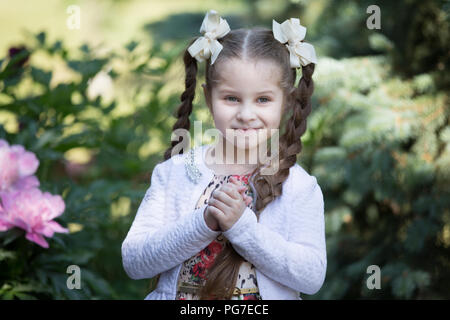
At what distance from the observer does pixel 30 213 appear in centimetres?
185

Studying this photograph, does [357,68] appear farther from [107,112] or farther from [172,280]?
[172,280]

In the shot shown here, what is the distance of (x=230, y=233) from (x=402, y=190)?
137 centimetres

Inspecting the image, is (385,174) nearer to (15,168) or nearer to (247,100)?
(247,100)

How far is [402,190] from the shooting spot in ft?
8.07

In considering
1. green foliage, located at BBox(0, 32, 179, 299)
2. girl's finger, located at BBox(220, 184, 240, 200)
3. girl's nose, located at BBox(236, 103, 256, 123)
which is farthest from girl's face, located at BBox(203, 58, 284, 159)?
green foliage, located at BBox(0, 32, 179, 299)

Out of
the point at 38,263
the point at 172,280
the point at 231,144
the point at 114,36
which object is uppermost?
Result: the point at 114,36

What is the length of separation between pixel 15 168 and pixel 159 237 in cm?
83

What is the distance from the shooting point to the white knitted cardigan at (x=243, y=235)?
53.9 inches

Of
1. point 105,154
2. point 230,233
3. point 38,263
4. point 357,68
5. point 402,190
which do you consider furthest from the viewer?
point 105,154

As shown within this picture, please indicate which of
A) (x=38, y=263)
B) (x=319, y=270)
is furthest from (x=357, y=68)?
(x=38, y=263)
